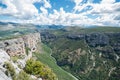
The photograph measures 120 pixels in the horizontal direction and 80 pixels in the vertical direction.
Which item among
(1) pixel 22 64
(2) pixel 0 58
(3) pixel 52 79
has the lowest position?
(3) pixel 52 79

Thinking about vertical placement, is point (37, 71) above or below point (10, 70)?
below

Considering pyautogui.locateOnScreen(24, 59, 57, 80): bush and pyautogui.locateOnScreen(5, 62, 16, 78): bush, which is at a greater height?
pyautogui.locateOnScreen(5, 62, 16, 78): bush

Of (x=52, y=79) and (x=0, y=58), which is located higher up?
(x=0, y=58)

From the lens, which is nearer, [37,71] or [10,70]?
[10,70]

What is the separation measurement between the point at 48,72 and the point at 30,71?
646 centimetres

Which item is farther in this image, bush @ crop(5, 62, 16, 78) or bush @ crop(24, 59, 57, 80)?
bush @ crop(24, 59, 57, 80)

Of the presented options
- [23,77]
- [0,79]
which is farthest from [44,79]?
[0,79]

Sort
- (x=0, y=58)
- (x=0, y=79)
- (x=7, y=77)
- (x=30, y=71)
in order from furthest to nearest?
(x=30, y=71) < (x=0, y=58) < (x=7, y=77) < (x=0, y=79)

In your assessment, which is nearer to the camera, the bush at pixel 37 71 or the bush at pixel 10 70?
the bush at pixel 10 70

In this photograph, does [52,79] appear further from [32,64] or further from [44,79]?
[32,64]

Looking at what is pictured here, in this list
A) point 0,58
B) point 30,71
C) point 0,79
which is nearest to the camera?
point 0,79

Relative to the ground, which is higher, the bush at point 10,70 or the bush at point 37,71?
the bush at point 10,70

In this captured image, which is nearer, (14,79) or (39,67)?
(14,79)

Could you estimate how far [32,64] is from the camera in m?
75.2
